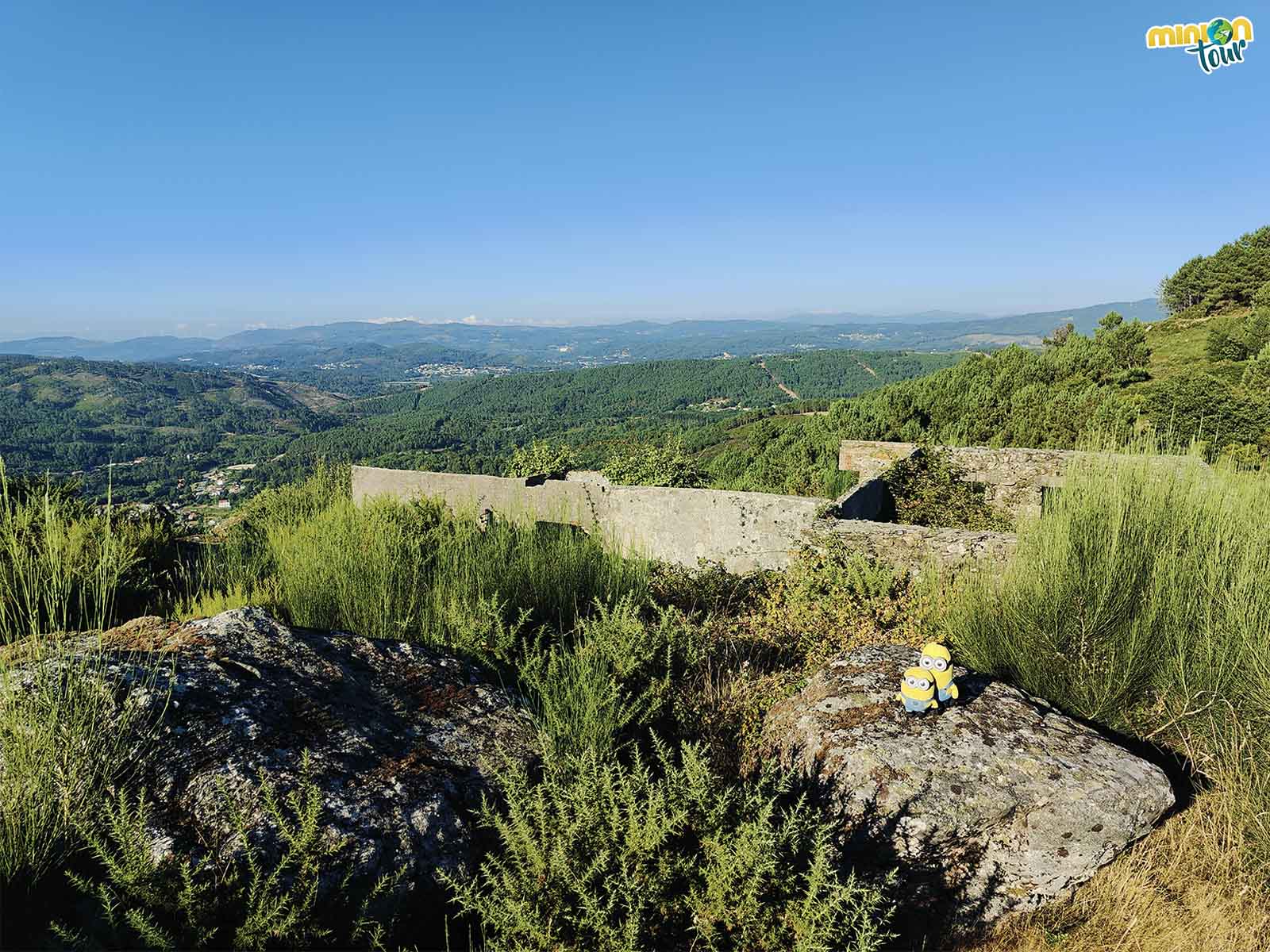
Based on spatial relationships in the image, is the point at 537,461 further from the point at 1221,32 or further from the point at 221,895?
the point at 1221,32

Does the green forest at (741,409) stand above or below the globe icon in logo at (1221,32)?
below

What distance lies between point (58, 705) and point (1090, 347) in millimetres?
28444

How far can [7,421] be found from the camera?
11562cm

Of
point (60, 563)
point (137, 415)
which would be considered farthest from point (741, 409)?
point (137, 415)

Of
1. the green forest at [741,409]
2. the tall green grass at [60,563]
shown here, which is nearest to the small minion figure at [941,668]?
the green forest at [741,409]

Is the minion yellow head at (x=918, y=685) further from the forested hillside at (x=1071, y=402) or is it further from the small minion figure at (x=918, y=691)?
the forested hillside at (x=1071, y=402)

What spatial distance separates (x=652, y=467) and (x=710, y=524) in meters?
4.67

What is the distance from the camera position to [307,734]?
2.29 meters

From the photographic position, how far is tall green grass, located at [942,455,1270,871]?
2830 millimetres

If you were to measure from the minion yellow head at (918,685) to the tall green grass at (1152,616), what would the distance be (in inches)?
38.3

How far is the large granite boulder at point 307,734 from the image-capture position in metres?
1.91

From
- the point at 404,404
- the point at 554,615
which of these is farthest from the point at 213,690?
the point at 404,404

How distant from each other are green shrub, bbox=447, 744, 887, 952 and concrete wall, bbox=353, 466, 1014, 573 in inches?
130

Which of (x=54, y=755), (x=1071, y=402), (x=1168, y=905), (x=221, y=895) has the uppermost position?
(x=1071, y=402)
